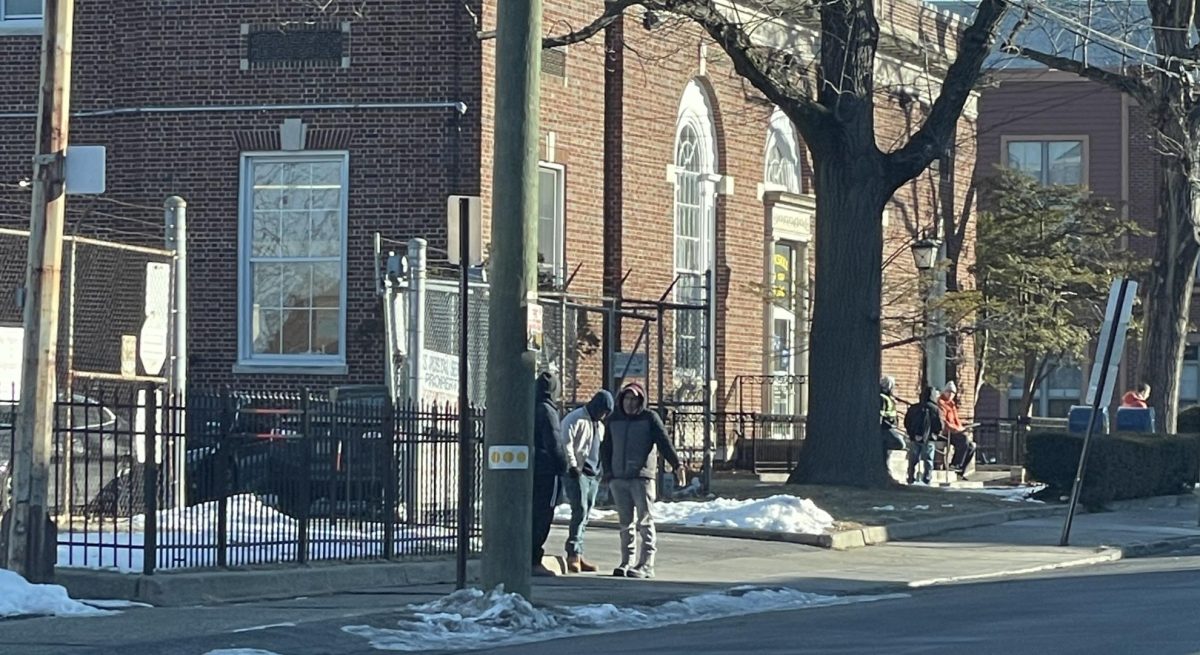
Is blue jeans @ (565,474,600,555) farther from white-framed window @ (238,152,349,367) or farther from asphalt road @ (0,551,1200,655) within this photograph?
white-framed window @ (238,152,349,367)

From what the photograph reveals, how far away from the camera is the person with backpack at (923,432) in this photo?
98.4ft

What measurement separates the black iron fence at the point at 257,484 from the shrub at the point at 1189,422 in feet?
80.2

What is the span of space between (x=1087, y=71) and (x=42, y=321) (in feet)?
65.1

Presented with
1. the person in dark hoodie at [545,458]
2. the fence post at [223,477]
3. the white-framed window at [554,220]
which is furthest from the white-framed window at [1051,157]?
the fence post at [223,477]

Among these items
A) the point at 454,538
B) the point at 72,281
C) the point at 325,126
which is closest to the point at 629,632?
the point at 454,538

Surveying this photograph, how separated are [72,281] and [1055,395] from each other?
139 feet

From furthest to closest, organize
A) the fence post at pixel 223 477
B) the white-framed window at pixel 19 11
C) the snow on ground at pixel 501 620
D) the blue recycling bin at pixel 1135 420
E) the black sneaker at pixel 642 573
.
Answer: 1. the blue recycling bin at pixel 1135 420
2. the white-framed window at pixel 19 11
3. the black sneaker at pixel 642 573
4. the fence post at pixel 223 477
5. the snow on ground at pixel 501 620

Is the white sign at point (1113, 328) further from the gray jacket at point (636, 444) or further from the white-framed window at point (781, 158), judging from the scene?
the white-framed window at point (781, 158)

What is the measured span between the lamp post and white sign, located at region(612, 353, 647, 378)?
267 inches

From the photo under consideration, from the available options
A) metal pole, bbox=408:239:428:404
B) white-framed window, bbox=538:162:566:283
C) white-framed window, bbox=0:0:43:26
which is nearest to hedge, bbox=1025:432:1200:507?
white-framed window, bbox=538:162:566:283

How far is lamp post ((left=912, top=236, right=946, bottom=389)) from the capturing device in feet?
103

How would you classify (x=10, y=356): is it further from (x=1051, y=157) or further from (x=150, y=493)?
(x=1051, y=157)

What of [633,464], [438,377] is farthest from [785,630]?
[438,377]

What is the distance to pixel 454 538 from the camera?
1769 cm
